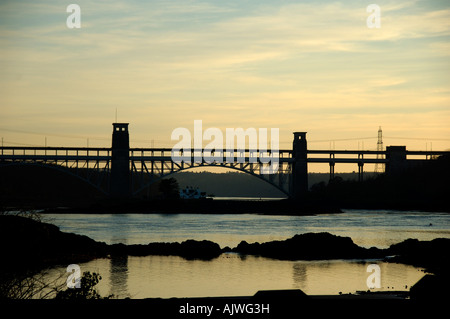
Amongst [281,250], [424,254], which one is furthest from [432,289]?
[281,250]

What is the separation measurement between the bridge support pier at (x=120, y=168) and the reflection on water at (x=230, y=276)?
72582mm

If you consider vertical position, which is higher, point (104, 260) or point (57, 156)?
point (57, 156)

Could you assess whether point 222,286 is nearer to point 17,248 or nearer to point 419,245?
point 419,245

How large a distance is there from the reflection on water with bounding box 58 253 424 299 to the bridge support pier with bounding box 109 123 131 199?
7258cm

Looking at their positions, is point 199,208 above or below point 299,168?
below

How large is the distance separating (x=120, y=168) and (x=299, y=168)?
30.2 m

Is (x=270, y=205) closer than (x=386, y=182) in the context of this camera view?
Yes

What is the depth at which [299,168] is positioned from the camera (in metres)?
116

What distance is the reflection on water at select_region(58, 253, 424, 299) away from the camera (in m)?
25.7

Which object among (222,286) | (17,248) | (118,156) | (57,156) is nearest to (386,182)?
(118,156)

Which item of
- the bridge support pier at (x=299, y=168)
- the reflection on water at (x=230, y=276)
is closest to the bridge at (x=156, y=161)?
the bridge support pier at (x=299, y=168)

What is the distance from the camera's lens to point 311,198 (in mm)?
110375

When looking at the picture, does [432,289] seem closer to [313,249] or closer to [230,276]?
[230,276]
